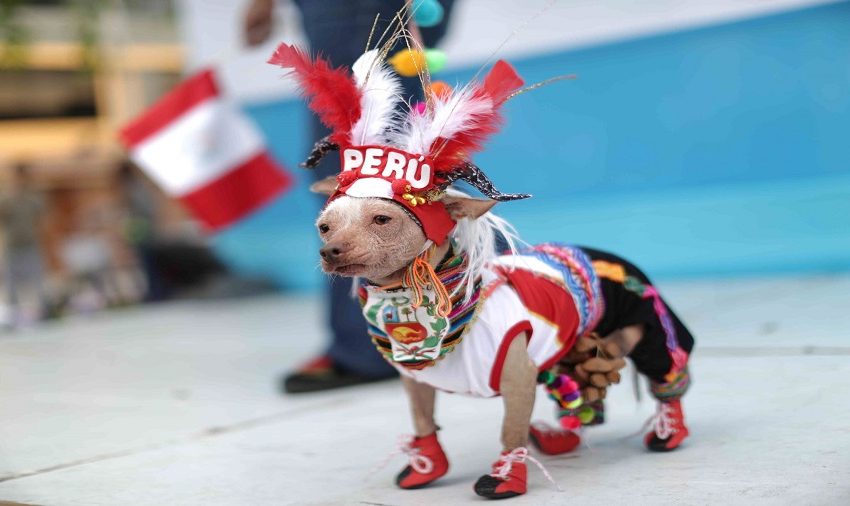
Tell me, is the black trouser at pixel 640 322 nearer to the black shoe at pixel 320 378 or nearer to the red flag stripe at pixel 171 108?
the black shoe at pixel 320 378

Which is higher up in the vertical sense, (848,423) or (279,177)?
(279,177)

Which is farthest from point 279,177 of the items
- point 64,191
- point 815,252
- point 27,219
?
point 64,191

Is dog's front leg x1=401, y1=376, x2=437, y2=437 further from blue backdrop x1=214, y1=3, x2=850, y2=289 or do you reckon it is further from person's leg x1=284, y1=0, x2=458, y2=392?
blue backdrop x1=214, y1=3, x2=850, y2=289

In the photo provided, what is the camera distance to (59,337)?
21.8 ft

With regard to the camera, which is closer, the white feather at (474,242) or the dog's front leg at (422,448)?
the white feather at (474,242)

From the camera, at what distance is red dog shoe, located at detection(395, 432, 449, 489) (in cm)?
253

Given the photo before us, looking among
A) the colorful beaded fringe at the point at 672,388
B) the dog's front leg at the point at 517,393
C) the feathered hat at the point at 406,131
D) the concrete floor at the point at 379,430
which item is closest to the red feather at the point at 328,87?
the feathered hat at the point at 406,131

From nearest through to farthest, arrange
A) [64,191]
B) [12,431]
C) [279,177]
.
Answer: [12,431] < [279,177] < [64,191]

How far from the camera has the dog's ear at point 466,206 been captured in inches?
93.0

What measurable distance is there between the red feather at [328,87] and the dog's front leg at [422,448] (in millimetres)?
644

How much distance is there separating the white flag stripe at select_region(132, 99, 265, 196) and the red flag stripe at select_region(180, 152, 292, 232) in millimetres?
38

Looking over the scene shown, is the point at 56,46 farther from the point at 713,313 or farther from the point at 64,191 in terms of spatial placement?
the point at 713,313

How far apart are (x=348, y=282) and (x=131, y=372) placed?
148 cm

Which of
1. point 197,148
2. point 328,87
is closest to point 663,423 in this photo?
point 328,87
